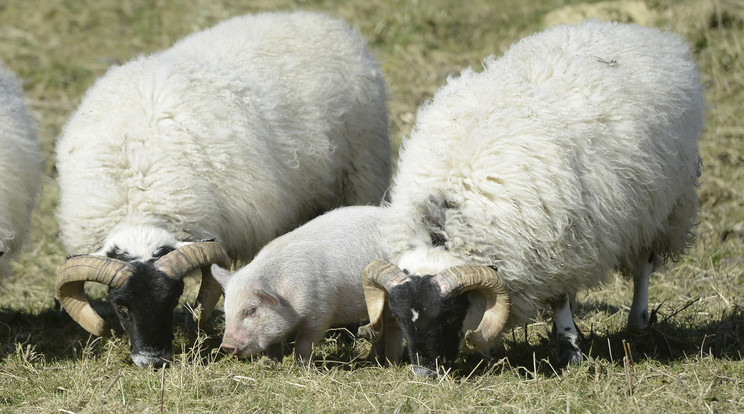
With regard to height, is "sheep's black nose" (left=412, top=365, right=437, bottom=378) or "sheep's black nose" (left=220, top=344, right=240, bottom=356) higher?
"sheep's black nose" (left=412, top=365, right=437, bottom=378)

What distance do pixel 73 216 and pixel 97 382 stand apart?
1.24 meters

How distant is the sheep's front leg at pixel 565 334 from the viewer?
17.8ft

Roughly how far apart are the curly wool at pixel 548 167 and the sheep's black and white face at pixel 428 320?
0.16 metres

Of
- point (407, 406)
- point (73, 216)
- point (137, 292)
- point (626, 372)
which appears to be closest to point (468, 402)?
point (407, 406)

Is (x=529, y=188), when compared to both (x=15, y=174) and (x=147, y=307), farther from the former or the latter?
(x=15, y=174)

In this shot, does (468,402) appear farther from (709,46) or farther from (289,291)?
(709,46)

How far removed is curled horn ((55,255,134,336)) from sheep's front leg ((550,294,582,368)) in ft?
8.64

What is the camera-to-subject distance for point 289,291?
554 centimetres

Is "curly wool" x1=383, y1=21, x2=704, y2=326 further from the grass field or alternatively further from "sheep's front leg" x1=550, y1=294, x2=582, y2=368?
the grass field

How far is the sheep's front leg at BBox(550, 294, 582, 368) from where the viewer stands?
5418mm

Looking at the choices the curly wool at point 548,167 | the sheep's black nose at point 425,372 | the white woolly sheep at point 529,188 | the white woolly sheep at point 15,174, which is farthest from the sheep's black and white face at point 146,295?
the sheep's black nose at point 425,372

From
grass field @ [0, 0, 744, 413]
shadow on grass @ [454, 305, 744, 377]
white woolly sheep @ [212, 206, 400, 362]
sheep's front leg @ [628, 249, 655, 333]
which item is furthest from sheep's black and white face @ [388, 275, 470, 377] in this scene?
sheep's front leg @ [628, 249, 655, 333]

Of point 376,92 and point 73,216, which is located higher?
point 376,92

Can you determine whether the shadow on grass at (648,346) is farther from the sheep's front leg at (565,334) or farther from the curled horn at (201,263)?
the curled horn at (201,263)
